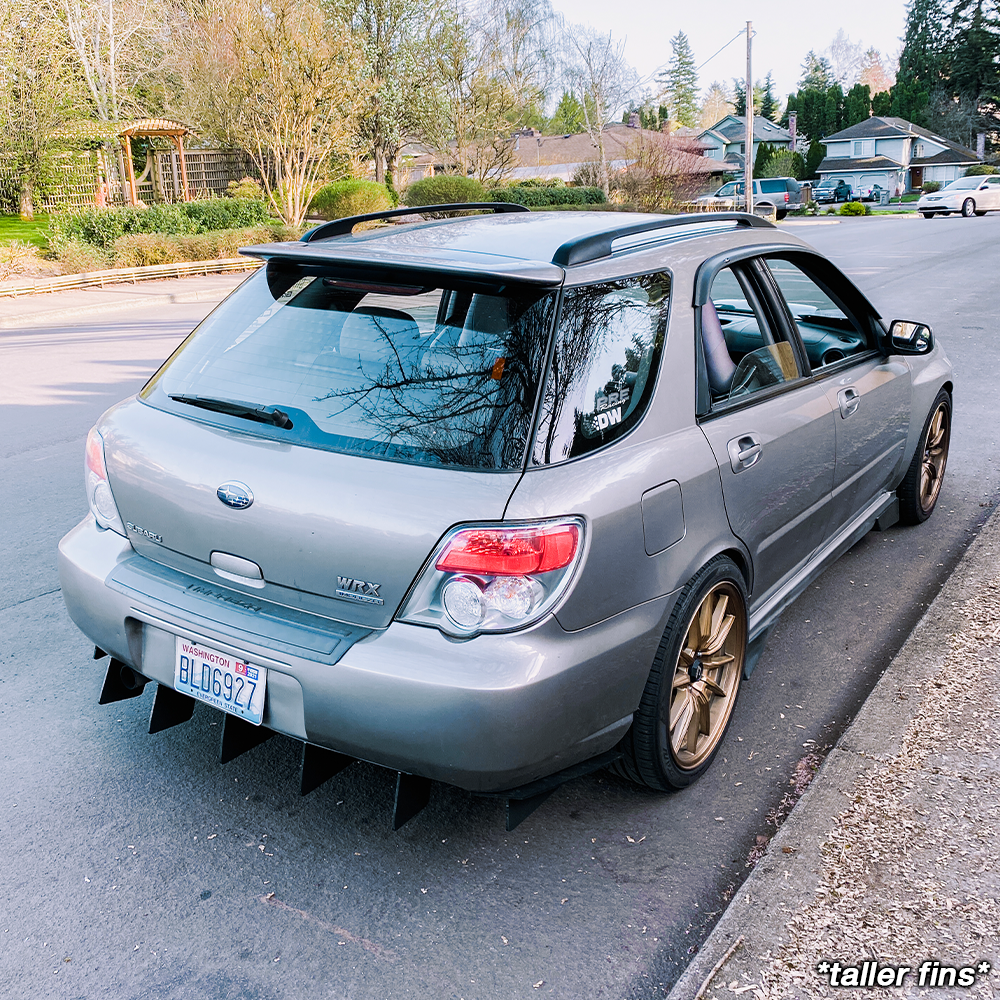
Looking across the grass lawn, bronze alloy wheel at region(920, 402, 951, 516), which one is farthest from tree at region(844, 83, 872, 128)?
bronze alloy wheel at region(920, 402, 951, 516)

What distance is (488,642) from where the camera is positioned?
2416 millimetres

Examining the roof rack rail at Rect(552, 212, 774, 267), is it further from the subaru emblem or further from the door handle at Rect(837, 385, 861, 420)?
the subaru emblem

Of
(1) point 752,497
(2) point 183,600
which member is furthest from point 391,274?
(1) point 752,497

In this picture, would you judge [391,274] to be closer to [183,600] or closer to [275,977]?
[183,600]

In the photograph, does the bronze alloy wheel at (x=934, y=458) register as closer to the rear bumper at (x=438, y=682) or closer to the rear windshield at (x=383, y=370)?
the rear bumper at (x=438, y=682)

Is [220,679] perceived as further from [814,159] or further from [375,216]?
[814,159]

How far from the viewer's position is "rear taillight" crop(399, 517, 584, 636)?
241cm

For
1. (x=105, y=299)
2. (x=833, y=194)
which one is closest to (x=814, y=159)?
(x=833, y=194)

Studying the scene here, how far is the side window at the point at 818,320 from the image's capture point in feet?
13.6

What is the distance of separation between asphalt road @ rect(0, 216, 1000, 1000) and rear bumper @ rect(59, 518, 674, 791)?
15.5 inches

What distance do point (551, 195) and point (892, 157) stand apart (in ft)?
180

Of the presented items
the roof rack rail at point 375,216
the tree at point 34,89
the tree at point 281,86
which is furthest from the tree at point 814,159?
the roof rack rail at point 375,216

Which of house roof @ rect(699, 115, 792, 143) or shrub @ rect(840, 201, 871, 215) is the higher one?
house roof @ rect(699, 115, 792, 143)

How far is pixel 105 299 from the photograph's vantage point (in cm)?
1766
